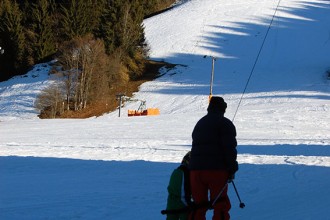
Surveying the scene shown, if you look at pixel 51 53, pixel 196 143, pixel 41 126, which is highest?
pixel 51 53

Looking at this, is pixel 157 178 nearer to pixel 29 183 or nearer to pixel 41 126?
pixel 29 183

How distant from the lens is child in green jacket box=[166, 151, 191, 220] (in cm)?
557

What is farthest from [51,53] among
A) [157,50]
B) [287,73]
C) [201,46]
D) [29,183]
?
[29,183]

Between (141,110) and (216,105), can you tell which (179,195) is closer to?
(216,105)

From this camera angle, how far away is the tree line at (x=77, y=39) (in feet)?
148

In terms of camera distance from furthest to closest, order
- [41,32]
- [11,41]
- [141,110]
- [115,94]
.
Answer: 1. [11,41]
2. [41,32]
3. [115,94]
4. [141,110]

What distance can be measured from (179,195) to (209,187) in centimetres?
39

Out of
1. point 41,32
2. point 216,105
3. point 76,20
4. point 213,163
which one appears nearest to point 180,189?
point 213,163

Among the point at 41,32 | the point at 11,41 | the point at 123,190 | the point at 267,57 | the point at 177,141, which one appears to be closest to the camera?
the point at 123,190

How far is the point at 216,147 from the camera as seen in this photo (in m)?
5.41

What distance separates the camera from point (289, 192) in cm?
866

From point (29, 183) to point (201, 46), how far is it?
5176 cm

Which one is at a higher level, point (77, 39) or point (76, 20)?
point (76, 20)

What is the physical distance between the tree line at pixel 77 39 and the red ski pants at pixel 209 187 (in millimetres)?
39529
